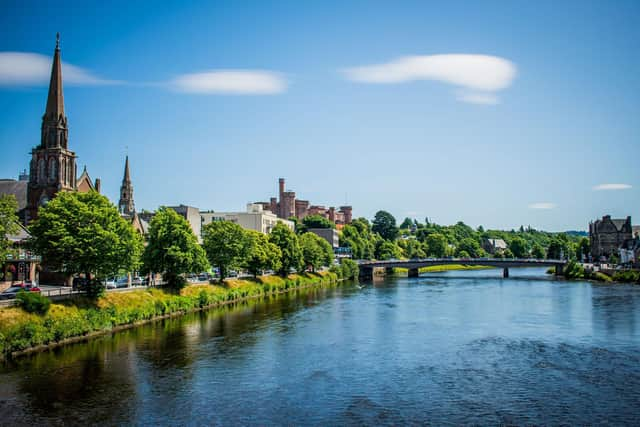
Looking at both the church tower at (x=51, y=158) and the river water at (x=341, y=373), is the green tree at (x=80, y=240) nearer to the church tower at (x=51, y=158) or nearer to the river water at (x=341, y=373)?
the river water at (x=341, y=373)

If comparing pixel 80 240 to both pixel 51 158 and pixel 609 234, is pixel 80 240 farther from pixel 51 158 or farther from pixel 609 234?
pixel 609 234

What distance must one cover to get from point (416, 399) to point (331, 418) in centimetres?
608

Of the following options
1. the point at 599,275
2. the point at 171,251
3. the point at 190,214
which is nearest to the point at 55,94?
the point at 171,251

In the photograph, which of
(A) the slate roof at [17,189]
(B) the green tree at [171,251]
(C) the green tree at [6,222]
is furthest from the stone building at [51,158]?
(C) the green tree at [6,222]

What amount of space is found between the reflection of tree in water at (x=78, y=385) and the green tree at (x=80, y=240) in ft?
32.6

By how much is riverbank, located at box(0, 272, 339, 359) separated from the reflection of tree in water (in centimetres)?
189

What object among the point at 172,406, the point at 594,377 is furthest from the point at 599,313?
the point at 172,406

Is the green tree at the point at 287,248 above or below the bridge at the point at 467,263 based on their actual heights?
above

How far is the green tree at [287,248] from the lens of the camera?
114m

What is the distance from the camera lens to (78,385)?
37.3m

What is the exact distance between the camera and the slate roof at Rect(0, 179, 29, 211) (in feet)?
275

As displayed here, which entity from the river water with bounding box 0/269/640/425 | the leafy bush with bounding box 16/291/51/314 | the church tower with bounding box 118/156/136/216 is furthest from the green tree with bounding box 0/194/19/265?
the church tower with bounding box 118/156/136/216

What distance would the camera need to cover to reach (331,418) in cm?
3148

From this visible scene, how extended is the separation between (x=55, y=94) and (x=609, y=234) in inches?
6735
